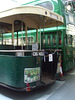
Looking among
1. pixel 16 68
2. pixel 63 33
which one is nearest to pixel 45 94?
pixel 16 68

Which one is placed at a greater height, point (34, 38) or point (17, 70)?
point (34, 38)

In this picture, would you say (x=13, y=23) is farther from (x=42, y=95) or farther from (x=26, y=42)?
(x=42, y=95)

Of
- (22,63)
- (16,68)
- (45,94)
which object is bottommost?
(45,94)

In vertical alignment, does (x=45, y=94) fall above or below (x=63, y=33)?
below

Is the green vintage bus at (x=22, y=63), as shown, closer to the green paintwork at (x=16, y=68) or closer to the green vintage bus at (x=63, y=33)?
the green paintwork at (x=16, y=68)

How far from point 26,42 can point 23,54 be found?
91.7 inches

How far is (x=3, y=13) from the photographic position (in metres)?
4.28

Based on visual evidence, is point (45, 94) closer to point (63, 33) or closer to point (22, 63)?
point (22, 63)

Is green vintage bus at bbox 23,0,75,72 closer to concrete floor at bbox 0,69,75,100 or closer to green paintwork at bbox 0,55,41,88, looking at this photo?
concrete floor at bbox 0,69,75,100

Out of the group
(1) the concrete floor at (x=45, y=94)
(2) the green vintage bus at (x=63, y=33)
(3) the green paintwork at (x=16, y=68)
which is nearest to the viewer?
(3) the green paintwork at (x=16, y=68)

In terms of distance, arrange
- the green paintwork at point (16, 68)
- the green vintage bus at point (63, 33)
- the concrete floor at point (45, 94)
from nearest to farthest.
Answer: the green paintwork at point (16, 68)
the concrete floor at point (45, 94)
the green vintage bus at point (63, 33)

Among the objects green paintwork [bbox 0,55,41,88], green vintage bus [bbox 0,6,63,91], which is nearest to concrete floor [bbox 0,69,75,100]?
green vintage bus [bbox 0,6,63,91]

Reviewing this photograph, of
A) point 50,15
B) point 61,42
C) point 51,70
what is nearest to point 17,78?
point 51,70

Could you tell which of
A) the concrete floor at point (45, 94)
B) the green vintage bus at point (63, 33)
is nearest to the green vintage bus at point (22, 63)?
the concrete floor at point (45, 94)
